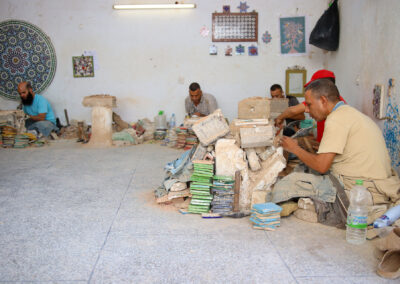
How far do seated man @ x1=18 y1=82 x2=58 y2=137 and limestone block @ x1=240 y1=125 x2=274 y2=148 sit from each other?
5.82m

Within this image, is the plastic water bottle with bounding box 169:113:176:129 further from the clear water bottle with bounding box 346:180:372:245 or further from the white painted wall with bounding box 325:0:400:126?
the clear water bottle with bounding box 346:180:372:245

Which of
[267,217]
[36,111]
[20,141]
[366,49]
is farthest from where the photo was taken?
[36,111]

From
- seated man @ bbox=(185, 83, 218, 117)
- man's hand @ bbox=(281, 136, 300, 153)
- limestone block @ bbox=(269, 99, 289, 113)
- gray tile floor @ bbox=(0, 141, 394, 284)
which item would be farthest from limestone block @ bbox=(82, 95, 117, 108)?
man's hand @ bbox=(281, 136, 300, 153)

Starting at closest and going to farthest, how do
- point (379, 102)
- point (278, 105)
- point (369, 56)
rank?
1. point (379, 102)
2. point (278, 105)
3. point (369, 56)

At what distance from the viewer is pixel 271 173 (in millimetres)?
3826

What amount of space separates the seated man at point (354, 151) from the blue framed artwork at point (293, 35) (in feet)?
16.9

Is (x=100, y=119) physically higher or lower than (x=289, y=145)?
higher

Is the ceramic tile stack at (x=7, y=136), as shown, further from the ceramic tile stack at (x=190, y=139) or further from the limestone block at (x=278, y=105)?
the limestone block at (x=278, y=105)

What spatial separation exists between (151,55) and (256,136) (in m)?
5.43

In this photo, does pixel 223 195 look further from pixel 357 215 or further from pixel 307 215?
pixel 357 215

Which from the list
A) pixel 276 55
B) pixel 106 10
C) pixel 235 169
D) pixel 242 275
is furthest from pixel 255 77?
pixel 242 275

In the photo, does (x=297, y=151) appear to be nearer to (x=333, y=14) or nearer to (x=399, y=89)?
(x=399, y=89)

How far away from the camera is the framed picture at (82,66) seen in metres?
8.47

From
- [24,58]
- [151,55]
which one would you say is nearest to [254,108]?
[151,55]
